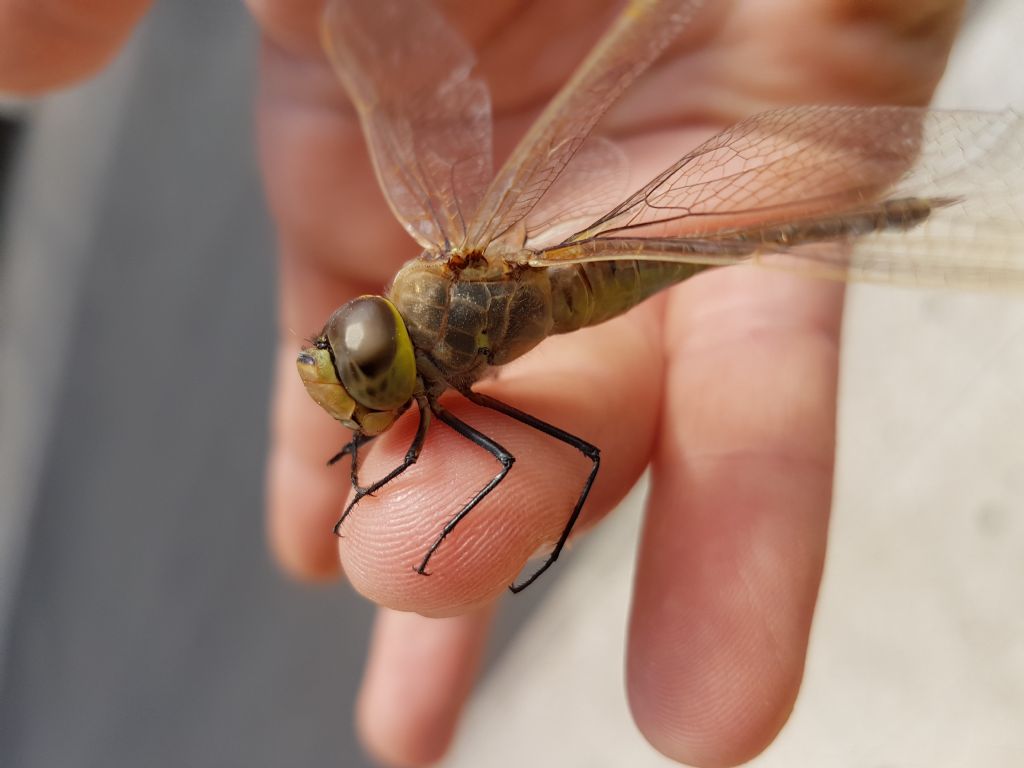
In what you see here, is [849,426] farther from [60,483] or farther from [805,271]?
[60,483]

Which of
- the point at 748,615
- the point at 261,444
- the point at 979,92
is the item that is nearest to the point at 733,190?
the point at 748,615

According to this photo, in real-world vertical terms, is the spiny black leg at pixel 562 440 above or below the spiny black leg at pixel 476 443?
below

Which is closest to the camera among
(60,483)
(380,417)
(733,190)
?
(380,417)

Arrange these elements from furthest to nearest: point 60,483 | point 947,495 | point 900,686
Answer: point 60,483, point 947,495, point 900,686

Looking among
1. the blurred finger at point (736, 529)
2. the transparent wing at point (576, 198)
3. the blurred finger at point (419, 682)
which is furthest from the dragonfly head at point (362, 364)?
the blurred finger at point (419, 682)

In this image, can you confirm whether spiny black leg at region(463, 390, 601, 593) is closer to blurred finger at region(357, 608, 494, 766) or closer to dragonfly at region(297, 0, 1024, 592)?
dragonfly at region(297, 0, 1024, 592)

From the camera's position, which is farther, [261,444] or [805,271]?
[261,444]

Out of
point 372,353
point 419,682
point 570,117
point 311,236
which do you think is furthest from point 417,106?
point 419,682

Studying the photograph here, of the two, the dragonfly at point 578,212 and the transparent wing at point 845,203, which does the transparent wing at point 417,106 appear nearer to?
the dragonfly at point 578,212
